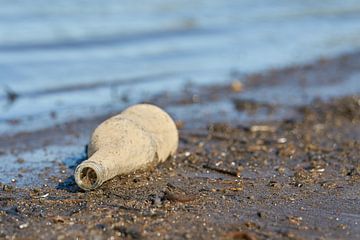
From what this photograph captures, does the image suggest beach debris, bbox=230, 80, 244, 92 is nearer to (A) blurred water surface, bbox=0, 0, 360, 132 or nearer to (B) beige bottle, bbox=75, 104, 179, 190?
(A) blurred water surface, bbox=0, 0, 360, 132

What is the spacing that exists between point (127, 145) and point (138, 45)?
689 cm

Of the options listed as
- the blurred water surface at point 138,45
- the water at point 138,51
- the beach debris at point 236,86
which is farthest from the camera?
the beach debris at point 236,86

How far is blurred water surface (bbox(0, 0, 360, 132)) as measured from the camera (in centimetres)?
828

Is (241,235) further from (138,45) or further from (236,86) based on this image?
(138,45)

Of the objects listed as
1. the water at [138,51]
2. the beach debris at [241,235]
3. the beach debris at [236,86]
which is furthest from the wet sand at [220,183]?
the beach debris at [236,86]

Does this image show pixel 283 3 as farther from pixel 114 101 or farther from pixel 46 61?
pixel 114 101

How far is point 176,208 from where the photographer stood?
4.15 meters

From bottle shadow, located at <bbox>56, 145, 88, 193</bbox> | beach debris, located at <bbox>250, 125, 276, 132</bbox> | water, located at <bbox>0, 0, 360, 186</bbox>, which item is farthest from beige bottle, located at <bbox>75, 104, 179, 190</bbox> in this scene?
beach debris, located at <bbox>250, 125, 276, 132</bbox>

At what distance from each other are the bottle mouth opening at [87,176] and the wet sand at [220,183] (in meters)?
0.06

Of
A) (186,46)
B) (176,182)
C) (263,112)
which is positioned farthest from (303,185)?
(186,46)

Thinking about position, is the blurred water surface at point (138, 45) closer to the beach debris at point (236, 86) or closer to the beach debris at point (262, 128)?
the beach debris at point (236, 86)

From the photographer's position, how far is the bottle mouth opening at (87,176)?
4332 mm

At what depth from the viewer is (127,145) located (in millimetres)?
4797

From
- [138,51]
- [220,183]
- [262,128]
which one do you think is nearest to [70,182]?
[220,183]
